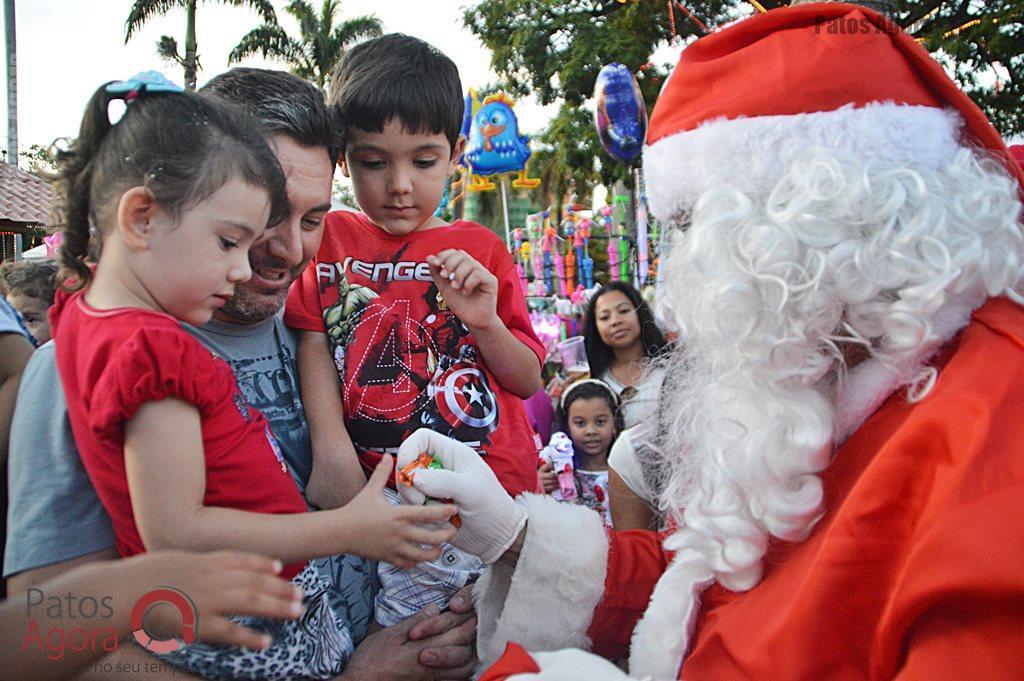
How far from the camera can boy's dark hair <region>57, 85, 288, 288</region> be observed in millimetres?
1360

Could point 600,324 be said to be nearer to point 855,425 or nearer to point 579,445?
point 579,445

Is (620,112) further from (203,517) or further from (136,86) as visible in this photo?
(203,517)

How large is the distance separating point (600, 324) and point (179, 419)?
13.3ft

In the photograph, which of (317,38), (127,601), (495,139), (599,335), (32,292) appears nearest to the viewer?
(127,601)

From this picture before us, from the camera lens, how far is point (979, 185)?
1.38 metres

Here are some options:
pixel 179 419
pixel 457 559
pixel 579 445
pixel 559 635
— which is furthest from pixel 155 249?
pixel 579 445

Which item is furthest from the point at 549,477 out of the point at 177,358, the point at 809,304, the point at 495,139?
the point at 495,139

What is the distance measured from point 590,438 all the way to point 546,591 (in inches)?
111

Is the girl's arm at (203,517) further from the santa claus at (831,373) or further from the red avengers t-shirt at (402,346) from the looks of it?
the red avengers t-shirt at (402,346)

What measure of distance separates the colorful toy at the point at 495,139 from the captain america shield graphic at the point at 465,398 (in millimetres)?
10048

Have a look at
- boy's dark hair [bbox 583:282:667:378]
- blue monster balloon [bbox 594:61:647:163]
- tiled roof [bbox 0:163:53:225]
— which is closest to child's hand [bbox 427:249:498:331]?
boy's dark hair [bbox 583:282:667:378]

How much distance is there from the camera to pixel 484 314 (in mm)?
1899

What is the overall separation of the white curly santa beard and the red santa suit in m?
0.03

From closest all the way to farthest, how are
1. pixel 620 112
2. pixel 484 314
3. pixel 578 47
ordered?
pixel 484 314 → pixel 620 112 → pixel 578 47
